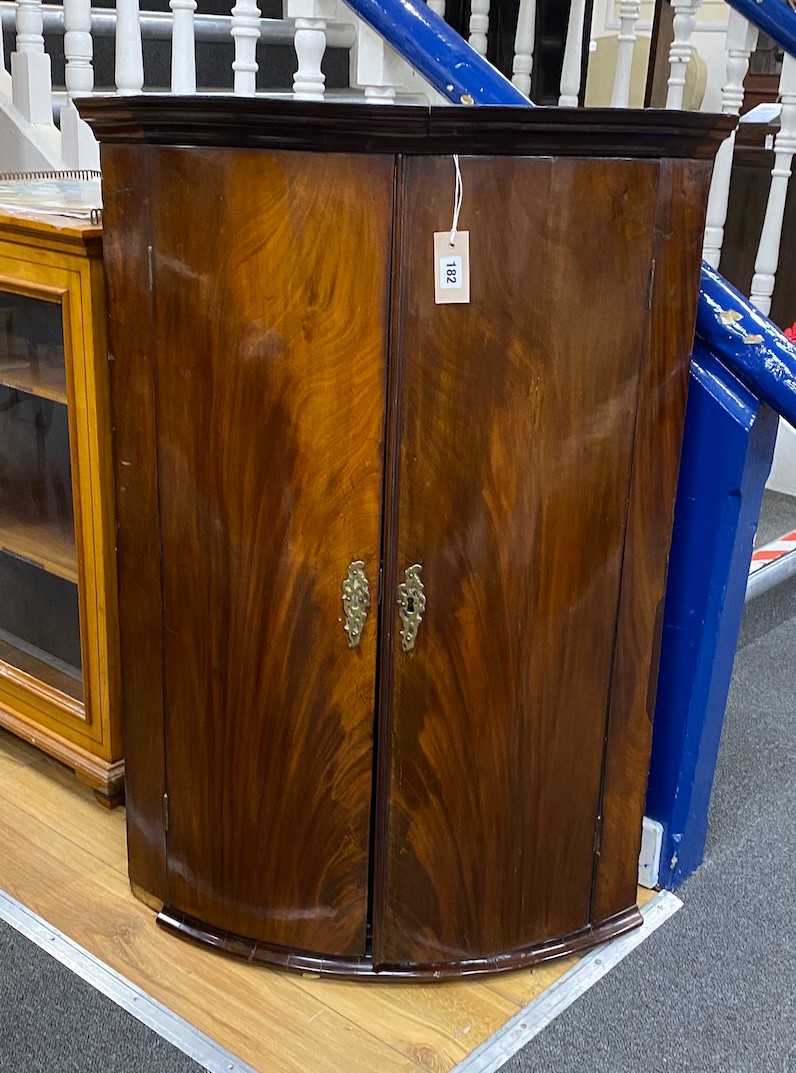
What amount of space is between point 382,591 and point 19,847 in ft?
2.92

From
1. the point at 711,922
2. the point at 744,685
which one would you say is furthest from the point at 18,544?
the point at 744,685

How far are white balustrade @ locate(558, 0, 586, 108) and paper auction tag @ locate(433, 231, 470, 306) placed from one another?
1941mm

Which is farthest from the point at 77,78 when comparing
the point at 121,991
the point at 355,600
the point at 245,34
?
the point at 121,991

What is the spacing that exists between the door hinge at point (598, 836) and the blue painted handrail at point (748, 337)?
64 cm

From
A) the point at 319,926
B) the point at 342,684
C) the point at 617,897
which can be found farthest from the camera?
the point at 617,897

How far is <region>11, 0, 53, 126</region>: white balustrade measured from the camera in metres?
2.29

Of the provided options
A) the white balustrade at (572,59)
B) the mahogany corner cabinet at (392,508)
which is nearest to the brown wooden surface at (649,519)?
the mahogany corner cabinet at (392,508)

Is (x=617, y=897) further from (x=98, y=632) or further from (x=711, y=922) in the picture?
(x=98, y=632)

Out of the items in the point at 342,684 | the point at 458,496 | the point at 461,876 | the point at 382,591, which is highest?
the point at 458,496

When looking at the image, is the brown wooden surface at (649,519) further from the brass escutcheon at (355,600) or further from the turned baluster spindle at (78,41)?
the turned baluster spindle at (78,41)

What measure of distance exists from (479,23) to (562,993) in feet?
8.55

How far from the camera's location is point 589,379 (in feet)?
4.34

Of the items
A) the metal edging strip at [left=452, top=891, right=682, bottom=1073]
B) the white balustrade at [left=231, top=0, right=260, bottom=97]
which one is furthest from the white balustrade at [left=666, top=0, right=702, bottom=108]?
the metal edging strip at [left=452, top=891, right=682, bottom=1073]

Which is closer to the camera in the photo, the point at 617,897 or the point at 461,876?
the point at 461,876
